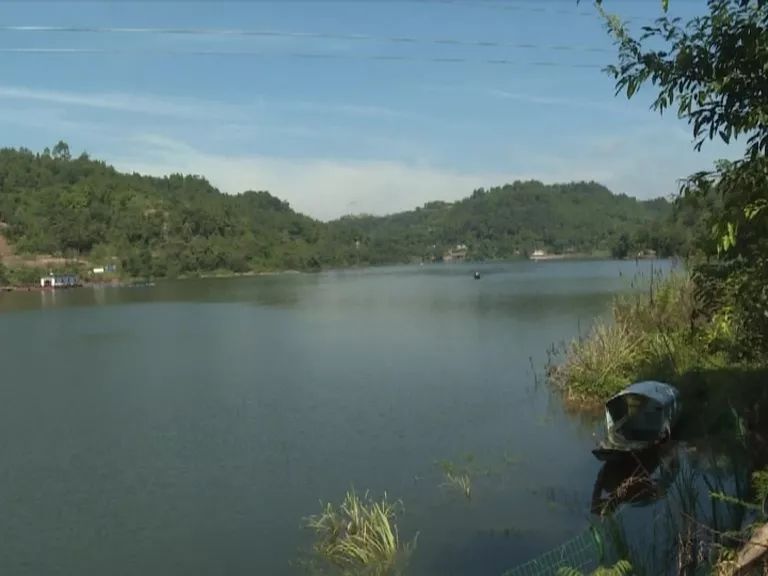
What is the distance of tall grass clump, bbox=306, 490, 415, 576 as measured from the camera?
8602mm

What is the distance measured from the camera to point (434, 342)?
29.3m

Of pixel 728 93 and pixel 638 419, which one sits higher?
pixel 728 93

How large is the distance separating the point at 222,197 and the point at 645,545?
17904 centimetres

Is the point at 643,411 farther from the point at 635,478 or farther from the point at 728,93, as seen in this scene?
the point at 728,93

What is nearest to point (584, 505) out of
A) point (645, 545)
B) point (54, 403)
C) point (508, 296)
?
point (645, 545)

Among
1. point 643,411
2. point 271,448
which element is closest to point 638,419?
point 643,411

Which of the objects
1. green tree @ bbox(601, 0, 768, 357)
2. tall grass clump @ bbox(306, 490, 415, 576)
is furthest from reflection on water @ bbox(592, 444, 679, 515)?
green tree @ bbox(601, 0, 768, 357)

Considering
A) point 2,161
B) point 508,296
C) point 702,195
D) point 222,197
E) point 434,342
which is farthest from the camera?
point 222,197

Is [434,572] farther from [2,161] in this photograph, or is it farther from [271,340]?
[2,161]

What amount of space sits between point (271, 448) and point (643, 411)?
6847 mm

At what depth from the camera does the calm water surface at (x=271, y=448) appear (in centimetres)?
967

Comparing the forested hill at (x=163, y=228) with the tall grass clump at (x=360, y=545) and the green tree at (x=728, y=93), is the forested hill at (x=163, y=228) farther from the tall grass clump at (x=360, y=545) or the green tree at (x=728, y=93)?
the green tree at (x=728, y=93)

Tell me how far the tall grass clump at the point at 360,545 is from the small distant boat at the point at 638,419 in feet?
12.1

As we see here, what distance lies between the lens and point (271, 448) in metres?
14.4
